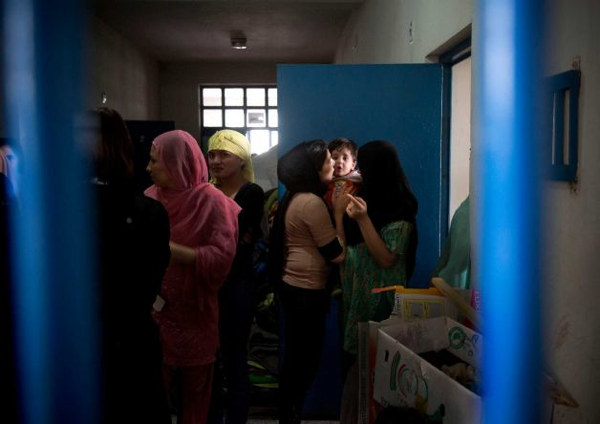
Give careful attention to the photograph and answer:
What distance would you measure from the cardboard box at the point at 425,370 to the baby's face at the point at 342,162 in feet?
3.14

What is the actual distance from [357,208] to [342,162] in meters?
0.34

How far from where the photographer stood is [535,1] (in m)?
0.88

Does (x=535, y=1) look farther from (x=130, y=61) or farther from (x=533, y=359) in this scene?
(x=130, y=61)

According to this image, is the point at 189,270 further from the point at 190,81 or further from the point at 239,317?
the point at 190,81

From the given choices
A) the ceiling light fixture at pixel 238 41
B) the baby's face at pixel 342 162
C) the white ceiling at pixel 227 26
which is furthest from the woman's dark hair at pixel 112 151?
the ceiling light fixture at pixel 238 41

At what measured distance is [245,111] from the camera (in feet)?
31.2

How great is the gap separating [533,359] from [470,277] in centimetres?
104

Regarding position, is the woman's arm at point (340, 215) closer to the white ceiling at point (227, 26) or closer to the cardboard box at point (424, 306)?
the cardboard box at point (424, 306)

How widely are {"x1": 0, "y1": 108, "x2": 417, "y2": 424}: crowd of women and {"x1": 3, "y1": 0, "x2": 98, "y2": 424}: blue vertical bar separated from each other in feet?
0.93

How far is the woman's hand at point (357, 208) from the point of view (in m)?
2.02

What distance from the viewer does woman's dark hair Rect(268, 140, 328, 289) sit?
2.09m

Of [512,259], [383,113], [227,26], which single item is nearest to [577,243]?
[512,259]

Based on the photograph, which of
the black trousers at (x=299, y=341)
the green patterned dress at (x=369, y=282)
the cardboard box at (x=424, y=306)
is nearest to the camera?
the cardboard box at (x=424, y=306)

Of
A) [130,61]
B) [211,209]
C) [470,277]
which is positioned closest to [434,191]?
[470,277]
